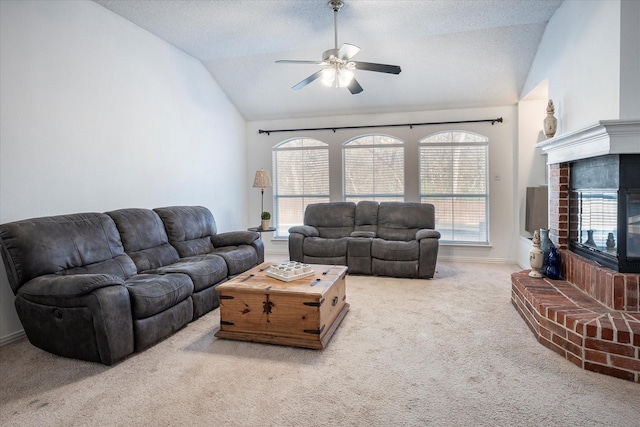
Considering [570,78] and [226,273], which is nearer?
[570,78]

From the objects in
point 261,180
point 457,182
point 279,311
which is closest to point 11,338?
point 279,311

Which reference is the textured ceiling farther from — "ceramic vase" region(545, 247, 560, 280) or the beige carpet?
the beige carpet

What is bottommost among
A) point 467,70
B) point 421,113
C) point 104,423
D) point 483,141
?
point 104,423

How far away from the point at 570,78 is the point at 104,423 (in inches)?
182

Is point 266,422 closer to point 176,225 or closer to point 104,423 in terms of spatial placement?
point 104,423

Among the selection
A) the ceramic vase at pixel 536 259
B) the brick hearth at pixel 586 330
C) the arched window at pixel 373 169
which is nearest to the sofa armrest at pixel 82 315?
the brick hearth at pixel 586 330

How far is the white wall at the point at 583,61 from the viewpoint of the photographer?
290cm

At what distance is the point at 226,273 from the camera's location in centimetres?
394

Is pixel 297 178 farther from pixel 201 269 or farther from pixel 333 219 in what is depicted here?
pixel 201 269

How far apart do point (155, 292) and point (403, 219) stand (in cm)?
Answer: 364

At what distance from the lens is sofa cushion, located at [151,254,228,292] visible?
342cm

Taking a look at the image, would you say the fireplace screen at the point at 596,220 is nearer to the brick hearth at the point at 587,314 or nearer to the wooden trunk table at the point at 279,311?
the brick hearth at the point at 587,314

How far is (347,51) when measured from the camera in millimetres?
3422

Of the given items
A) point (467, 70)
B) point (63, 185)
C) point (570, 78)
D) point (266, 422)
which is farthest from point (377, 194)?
point (266, 422)
